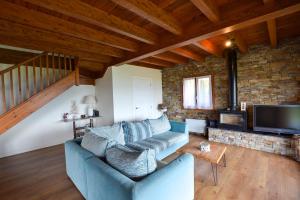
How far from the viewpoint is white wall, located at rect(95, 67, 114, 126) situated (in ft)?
14.8

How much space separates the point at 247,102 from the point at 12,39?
218 inches

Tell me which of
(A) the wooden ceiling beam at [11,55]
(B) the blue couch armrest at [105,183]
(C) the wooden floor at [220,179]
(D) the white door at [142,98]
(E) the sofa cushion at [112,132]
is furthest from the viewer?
(D) the white door at [142,98]

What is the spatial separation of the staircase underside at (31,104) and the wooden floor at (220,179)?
0.94 meters

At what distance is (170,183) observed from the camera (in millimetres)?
1455

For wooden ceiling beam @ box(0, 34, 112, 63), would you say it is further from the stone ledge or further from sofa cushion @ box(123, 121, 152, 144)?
the stone ledge

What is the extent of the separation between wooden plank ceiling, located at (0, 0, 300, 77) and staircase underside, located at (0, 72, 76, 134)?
2.42ft

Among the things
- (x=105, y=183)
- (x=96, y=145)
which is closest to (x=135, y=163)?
(x=105, y=183)

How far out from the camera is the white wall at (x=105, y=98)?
4.50m

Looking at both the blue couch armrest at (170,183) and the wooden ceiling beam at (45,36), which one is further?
the wooden ceiling beam at (45,36)

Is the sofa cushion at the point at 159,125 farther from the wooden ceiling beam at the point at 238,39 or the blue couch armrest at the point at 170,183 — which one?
the wooden ceiling beam at the point at 238,39

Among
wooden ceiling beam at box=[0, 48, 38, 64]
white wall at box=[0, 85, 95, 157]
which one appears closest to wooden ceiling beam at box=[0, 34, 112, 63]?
wooden ceiling beam at box=[0, 48, 38, 64]

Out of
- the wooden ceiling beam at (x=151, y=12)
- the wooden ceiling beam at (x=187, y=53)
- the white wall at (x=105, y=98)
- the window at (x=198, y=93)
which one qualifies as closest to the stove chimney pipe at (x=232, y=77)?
the window at (x=198, y=93)

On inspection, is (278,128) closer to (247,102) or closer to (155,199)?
(247,102)

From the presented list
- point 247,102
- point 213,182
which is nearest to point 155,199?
point 213,182
